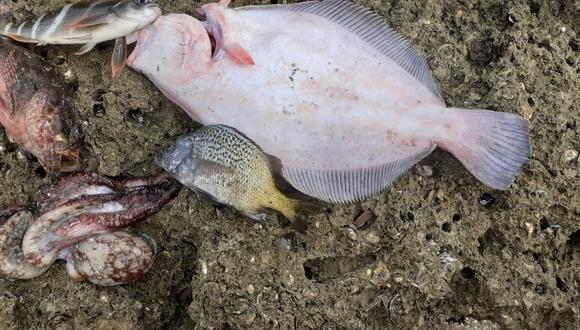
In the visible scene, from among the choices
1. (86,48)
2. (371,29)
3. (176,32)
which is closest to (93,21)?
(86,48)

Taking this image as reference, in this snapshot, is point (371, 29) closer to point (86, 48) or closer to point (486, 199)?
point (486, 199)

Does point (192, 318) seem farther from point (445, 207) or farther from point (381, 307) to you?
point (445, 207)

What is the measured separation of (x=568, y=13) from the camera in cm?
311

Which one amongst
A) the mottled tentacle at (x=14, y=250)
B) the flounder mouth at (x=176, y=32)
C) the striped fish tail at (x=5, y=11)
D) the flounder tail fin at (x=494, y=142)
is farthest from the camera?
the striped fish tail at (x=5, y=11)

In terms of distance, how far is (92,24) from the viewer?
281cm

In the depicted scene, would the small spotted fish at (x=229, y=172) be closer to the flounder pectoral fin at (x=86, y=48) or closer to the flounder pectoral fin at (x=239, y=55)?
the flounder pectoral fin at (x=239, y=55)

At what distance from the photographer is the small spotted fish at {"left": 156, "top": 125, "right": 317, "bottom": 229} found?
2.83 metres

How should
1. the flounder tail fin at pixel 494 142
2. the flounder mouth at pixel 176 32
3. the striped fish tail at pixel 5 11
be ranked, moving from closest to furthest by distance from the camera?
the flounder tail fin at pixel 494 142
the flounder mouth at pixel 176 32
the striped fish tail at pixel 5 11

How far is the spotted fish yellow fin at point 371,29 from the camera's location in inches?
116

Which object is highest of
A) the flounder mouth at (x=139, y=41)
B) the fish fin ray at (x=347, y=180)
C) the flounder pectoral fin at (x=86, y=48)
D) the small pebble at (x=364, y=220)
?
the flounder mouth at (x=139, y=41)

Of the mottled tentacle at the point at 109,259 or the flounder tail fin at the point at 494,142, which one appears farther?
the mottled tentacle at the point at 109,259

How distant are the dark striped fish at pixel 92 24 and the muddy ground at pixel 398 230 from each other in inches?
6.6

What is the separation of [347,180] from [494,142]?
0.72 metres

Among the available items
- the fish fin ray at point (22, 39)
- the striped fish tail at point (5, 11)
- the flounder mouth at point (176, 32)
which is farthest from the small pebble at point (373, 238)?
the striped fish tail at point (5, 11)
